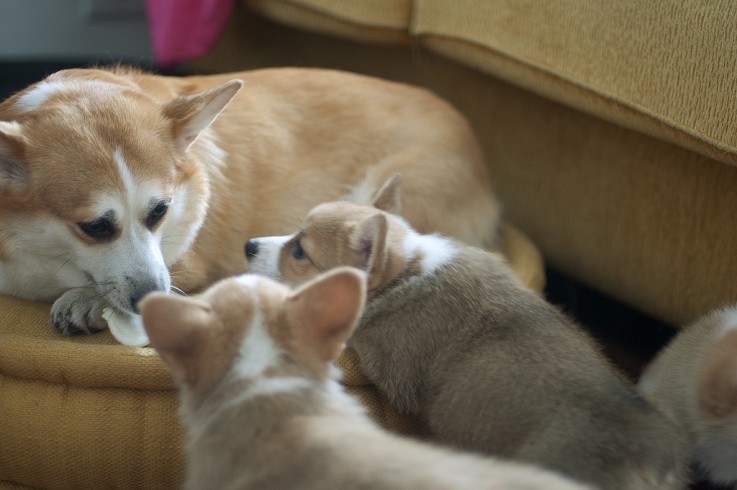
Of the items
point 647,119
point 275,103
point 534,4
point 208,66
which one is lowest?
point 208,66

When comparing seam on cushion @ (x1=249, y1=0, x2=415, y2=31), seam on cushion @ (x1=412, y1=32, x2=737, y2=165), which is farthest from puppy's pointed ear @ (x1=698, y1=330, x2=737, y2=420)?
seam on cushion @ (x1=249, y1=0, x2=415, y2=31)

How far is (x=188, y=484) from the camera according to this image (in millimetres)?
1135

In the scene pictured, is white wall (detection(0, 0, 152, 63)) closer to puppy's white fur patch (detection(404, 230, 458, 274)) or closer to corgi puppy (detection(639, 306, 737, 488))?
puppy's white fur patch (detection(404, 230, 458, 274))

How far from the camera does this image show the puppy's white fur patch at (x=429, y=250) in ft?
4.97

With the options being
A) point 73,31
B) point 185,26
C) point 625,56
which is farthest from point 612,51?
point 73,31

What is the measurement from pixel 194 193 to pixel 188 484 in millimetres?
Result: 782

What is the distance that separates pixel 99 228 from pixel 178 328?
20.9 inches

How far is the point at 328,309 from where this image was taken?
3.70 ft

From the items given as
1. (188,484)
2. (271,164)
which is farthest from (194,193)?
(188,484)

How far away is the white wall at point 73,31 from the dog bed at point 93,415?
6.56ft

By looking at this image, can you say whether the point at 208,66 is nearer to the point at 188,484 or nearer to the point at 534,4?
the point at 534,4

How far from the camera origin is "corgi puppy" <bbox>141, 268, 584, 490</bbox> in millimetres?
982

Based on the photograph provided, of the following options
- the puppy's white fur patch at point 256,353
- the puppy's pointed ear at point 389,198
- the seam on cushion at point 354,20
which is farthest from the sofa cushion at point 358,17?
the puppy's white fur patch at point 256,353

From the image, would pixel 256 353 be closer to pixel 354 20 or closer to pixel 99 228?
pixel 99 228
